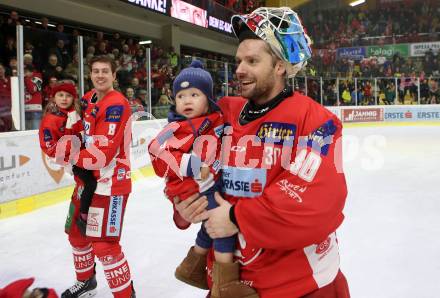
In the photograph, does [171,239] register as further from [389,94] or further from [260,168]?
[389,94]

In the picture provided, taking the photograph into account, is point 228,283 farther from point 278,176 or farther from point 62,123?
point 62,123

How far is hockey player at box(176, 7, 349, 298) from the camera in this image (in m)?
1.07

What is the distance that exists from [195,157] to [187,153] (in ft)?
0.21

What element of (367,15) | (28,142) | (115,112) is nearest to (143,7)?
(28,142)

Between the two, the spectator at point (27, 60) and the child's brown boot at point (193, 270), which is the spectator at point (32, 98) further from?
the child's brown boot at point (193, 270)

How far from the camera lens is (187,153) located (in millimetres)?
1450

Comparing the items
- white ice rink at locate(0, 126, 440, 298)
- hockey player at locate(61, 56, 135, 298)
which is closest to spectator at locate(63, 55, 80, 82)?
white ice rink at locate(0, 126, 440, 298)

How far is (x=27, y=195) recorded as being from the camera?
4918 millimetres

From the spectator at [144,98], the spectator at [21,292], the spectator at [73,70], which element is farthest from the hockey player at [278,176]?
the spectator at [144,98]

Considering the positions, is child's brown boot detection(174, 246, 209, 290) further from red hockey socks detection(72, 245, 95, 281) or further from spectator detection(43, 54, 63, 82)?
spectator detection(43, 54, 63, 82)

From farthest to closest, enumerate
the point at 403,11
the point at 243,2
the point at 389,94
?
the point at 403,11 → the point at 243,2 → the point at 389,94

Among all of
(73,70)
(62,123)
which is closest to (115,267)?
(62,123)

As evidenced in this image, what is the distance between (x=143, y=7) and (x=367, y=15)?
52.5ft

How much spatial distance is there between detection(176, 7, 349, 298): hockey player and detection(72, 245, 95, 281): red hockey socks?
1688 millimetres
